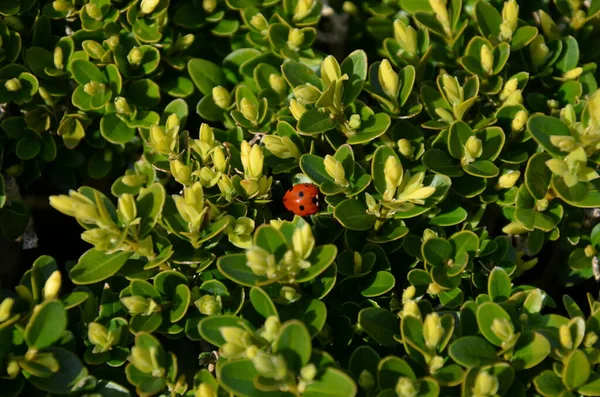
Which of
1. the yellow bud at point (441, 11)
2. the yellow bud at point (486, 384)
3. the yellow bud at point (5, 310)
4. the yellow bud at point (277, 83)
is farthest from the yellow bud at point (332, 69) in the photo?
the yellow bud at point (5, 310)

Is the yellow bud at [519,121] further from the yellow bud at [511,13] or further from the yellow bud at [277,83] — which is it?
the yellow bud at [277,83]

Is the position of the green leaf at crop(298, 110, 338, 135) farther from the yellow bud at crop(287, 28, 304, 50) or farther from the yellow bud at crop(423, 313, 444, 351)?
the yellow bud at crop(423, 313, 444, 351)

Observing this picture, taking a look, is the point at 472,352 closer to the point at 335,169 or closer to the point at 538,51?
the point at 335,169

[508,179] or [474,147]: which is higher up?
[474,147]

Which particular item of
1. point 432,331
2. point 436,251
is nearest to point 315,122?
point 436,251

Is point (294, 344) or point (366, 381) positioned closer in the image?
point (294, 344)

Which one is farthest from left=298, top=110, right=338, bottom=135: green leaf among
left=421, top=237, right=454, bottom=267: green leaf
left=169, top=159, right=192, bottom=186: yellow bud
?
left=421, top=237, right=454, bottom=267: green leaf

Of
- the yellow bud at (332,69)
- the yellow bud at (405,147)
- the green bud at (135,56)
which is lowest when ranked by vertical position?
the green bud at (135,56)

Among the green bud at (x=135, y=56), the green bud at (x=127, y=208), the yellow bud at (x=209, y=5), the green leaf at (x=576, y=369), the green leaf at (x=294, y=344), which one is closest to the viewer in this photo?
the green leaf at (x=294, y=344)
